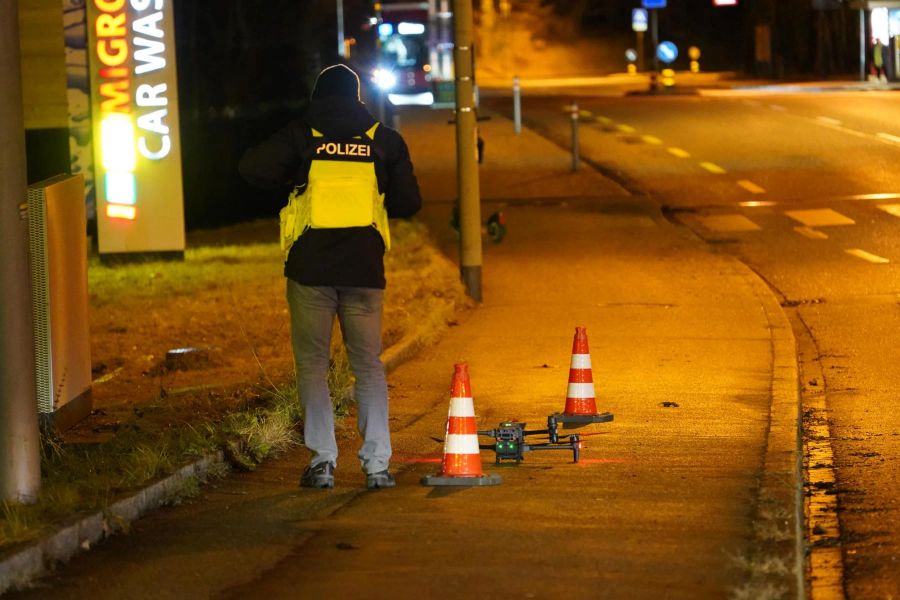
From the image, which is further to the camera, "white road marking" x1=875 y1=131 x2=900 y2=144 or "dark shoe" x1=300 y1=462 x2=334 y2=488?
"white road marking" x1=875 y1=131 x2=900 y2=144

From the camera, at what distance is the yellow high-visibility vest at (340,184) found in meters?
7.12

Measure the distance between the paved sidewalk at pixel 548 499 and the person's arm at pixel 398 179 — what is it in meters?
1.32

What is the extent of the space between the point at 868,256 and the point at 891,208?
11.3 feet

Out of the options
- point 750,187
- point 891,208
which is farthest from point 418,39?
point 891,208

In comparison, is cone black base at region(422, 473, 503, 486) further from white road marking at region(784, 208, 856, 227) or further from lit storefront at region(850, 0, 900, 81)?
lit storefront at region(850, 0, 900, 81)

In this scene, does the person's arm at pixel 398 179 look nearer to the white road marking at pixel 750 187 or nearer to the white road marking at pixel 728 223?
the white road marking at pixel 728 223

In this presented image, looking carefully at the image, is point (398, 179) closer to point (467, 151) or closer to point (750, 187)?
point (467, 151)

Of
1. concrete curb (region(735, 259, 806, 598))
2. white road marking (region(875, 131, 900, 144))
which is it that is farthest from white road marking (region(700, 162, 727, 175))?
concrete curb (region(735, 259, 806, 598))

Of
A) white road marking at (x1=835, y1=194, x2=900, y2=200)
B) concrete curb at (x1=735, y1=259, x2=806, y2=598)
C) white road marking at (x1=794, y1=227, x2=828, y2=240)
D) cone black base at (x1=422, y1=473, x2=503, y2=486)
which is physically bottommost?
concrete curb at (x1=735, y1=259, x2=806, y2=598)

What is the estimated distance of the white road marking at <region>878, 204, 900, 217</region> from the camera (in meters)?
19.3

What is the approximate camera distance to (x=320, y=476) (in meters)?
7.39

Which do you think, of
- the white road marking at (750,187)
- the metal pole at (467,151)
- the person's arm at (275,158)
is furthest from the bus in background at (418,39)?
the person's arm at (275,158)

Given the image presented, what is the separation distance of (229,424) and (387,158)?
74.7 inches

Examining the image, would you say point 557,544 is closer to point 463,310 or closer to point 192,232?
point 463,310
